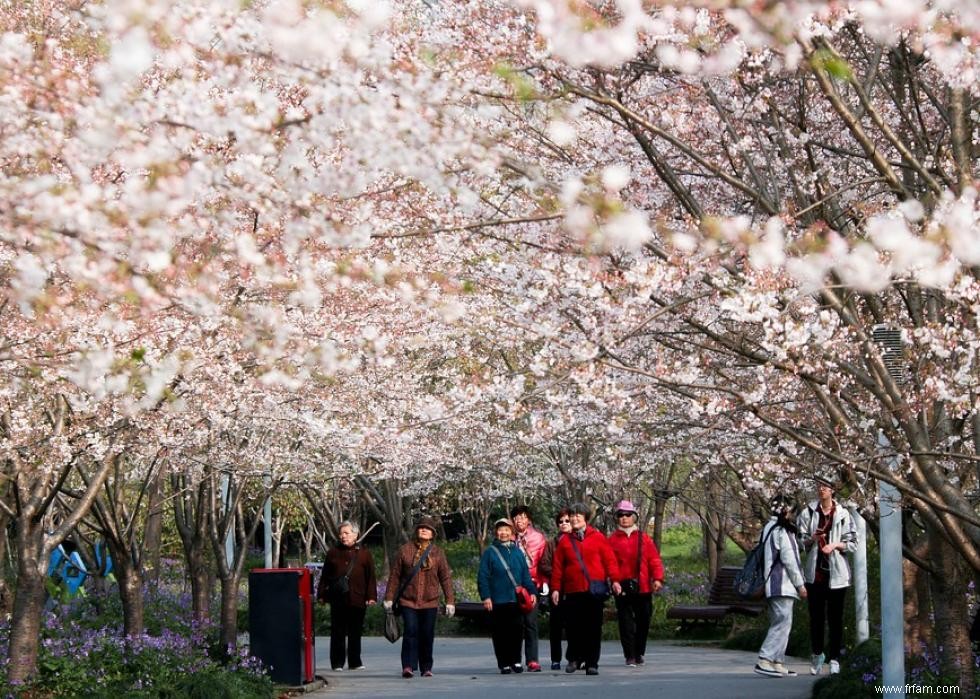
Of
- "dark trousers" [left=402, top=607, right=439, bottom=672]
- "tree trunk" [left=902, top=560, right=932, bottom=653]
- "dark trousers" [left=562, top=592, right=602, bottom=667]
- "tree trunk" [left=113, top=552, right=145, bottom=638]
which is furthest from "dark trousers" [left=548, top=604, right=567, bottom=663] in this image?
"tree trunk" [left=113, top=552, right=145, bottom=638]

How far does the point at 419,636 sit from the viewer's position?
50.2 feet

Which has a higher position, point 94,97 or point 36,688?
point 94,97

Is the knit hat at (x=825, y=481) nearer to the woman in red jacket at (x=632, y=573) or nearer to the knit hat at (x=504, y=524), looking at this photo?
the woman in red jacket at (x=632, y=573)

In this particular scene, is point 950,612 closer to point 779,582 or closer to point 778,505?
point 779,582

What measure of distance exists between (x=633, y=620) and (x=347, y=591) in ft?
10.2

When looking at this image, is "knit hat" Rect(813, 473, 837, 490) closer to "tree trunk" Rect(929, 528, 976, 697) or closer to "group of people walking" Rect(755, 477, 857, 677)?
"tree trunk" Rect(929, 528, 976, 697)

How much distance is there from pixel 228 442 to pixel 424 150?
10616 millimetres

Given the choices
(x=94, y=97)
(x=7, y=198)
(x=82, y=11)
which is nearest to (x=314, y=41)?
(x=94, y=97)

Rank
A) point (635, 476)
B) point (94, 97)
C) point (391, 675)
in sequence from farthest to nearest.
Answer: point (635, 476) → point (391, 675) → point (94, 97)

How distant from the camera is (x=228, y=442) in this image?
16.0 metres

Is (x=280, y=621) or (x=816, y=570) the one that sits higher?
(x=816, y=570)

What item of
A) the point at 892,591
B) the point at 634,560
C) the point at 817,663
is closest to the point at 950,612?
the point at 892,591

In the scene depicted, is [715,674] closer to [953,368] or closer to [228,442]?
[228,442]

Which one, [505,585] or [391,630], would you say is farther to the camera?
[391,630]
